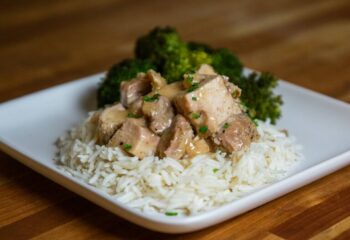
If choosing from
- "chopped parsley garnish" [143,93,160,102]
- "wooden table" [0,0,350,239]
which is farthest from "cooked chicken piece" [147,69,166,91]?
"wooden table" [0,0,350,239]

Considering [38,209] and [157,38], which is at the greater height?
[157,38]

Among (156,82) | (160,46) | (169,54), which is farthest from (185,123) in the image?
(160,46)

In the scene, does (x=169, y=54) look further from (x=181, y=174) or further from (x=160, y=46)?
(x=181, y=174)

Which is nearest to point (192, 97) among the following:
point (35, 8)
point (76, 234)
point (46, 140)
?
point (76, 234)

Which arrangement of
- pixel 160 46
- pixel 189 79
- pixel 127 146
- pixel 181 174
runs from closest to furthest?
pixel 181 174, pixel 127 146, pixel 189 79, pixel 160 46

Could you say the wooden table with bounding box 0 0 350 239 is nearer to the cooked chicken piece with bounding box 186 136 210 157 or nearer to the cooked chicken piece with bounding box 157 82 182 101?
the cooked chicken piece with bounding box 186 136 210 157

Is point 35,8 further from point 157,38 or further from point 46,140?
point 46,140
